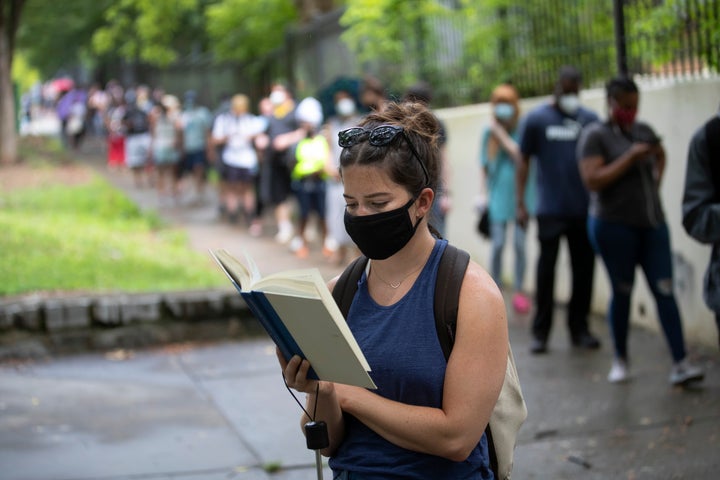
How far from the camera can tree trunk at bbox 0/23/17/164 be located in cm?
2220

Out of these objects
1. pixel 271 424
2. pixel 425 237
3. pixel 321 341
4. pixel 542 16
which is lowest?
pixel 271 424

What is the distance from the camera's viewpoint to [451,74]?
12492 mm

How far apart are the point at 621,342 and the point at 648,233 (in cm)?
76

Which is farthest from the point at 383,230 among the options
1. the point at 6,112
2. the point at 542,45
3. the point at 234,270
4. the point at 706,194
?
the point at 6,112

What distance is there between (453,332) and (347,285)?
0.38 m

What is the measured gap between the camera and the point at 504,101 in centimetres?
916

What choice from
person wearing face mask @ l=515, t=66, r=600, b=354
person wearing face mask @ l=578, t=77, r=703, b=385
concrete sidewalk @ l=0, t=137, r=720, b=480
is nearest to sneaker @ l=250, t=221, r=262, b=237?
concrete sidewalk @ l=0, t=137, r=720, b=480

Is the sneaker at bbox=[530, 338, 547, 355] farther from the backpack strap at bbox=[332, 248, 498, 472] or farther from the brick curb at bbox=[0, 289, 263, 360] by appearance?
the backpack strap at bbox=[332, 248, 498, 472]

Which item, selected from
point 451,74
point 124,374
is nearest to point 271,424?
point 124,374

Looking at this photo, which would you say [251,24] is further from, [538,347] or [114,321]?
[538,347]

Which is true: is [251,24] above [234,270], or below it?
above

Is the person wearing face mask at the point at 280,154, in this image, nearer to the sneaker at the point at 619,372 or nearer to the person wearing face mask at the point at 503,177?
the person wearing face mask at the point at 503,177

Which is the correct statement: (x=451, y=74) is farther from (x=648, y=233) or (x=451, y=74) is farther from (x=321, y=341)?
(x=321, y=341)

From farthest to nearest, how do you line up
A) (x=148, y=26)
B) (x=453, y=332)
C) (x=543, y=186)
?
(x=148, y=26) → (x=543, y=186) → (x=453, y=332)
